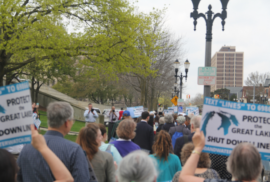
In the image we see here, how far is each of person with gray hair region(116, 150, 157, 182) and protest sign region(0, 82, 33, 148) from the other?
1.16 meters

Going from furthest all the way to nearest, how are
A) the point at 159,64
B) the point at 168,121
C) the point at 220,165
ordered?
the point at 159,64
the point at 168,121
the point at 220,165

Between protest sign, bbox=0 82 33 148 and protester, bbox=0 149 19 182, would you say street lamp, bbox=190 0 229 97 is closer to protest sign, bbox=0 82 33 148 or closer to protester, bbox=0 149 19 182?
protest sign, bbox=0 82 33 148

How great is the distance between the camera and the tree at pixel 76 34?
15.6m

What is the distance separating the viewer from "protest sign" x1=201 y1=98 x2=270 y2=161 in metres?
3.48

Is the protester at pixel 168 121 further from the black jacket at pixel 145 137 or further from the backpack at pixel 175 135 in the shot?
the backpack at pixel 175 135

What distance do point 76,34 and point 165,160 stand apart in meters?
13.1

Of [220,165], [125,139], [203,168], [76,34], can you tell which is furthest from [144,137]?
[76,34]

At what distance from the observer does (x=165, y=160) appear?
16.0ft

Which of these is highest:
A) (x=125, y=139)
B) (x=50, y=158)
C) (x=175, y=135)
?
(x=50, y=158)

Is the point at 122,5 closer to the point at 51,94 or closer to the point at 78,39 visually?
the point at 78,39

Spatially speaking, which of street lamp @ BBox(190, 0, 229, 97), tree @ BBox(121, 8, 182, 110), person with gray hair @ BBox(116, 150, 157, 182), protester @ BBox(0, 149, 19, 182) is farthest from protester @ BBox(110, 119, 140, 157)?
tree @ BBox(121, 8, 182, 110)

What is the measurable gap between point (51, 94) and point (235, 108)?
144 feet

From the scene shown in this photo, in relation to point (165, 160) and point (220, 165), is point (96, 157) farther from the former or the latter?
point (220, 165)

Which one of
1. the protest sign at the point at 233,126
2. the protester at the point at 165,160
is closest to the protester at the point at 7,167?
the protest sign at the point at 233,126
